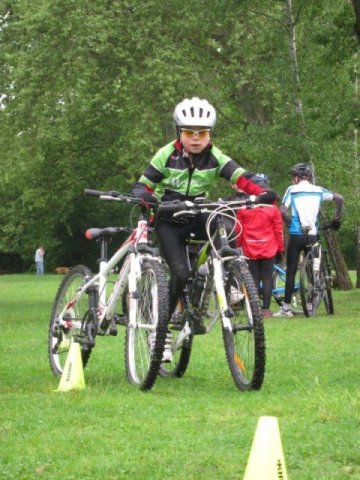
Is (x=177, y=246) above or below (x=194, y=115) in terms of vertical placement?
below

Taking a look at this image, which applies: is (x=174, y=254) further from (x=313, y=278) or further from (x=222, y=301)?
(x=313, y=278)

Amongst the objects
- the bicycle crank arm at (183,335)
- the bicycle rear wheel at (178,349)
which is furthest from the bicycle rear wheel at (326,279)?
the bicycle crank arm at (183,335)

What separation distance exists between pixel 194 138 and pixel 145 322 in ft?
4.47

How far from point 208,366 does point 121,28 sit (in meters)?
21.2

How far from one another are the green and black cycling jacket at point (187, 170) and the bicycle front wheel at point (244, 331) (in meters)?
0.75

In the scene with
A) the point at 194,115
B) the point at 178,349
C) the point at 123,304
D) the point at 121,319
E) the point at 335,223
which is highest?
the point at 194,115

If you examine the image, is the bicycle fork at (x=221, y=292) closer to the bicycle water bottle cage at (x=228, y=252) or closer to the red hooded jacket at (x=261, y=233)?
the bicycle water bottle cage at (x=228, y=252)

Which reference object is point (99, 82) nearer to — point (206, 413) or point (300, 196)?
point (300, 196)

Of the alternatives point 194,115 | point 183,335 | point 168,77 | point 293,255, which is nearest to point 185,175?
point 194,115

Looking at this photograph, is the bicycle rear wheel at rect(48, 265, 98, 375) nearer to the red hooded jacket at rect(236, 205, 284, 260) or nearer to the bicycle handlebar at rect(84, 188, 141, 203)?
the bicycle handlebar at rect(84, 188, 141, 203)

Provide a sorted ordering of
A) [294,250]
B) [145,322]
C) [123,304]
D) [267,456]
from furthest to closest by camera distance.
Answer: [294,250] → [123,304] → [145,322] → [267,456]

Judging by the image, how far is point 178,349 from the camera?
10031 mm

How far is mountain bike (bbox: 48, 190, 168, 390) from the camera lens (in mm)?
9094

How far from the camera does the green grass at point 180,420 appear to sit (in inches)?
237
